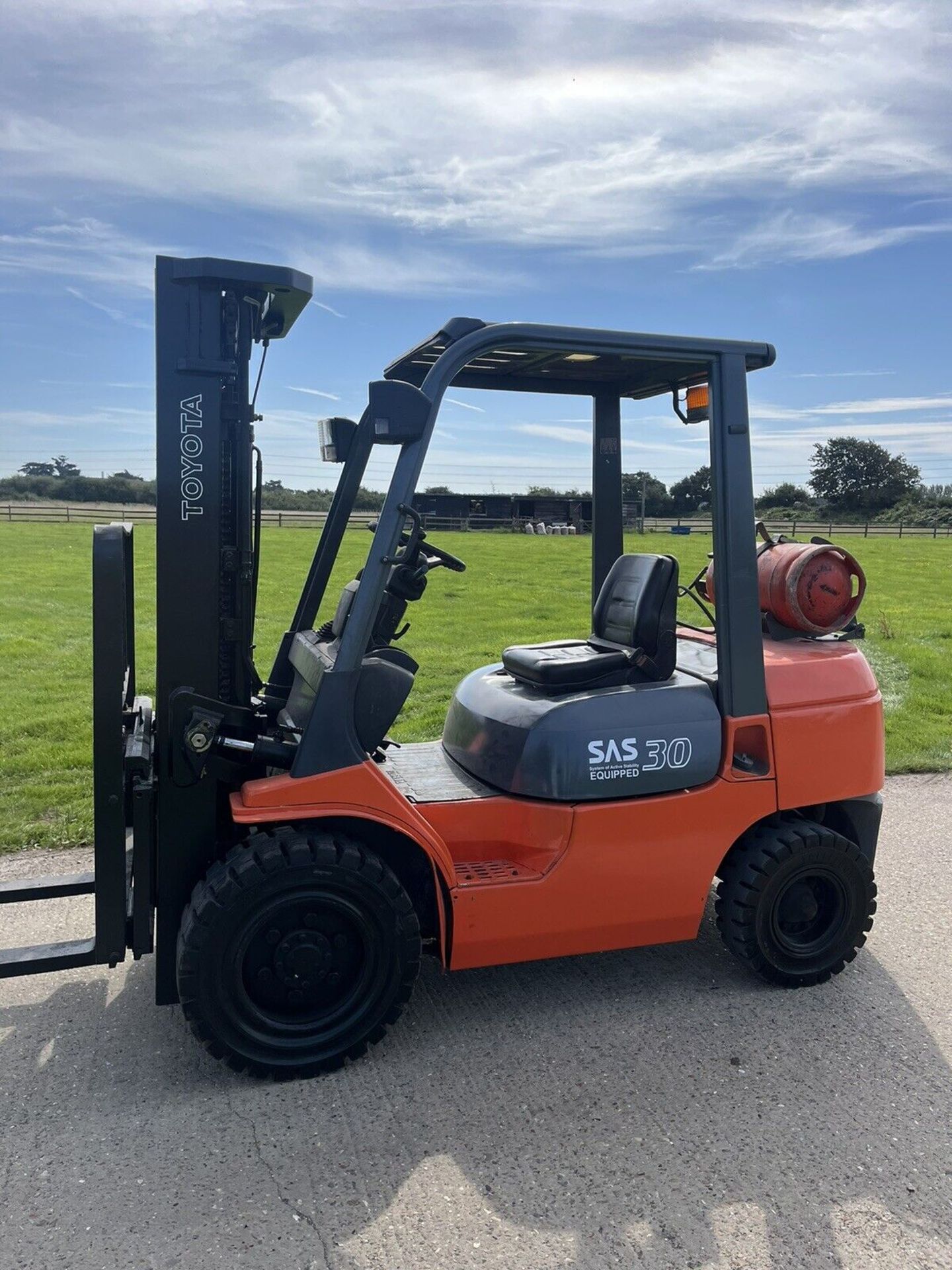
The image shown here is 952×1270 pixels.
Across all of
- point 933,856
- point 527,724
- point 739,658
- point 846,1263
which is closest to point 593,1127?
point 846,1263

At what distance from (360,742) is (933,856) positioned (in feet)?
12.7

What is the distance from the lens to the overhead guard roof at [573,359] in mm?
3623

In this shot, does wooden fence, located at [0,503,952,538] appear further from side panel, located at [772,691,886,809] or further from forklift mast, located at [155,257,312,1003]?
forklift mast, located at [155,257,312,1003]

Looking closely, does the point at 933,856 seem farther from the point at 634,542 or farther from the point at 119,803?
the point at 119,803

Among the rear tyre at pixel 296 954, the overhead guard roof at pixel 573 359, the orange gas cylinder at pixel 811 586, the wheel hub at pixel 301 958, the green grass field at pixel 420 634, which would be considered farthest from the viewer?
the green grass field at pixel 420 634

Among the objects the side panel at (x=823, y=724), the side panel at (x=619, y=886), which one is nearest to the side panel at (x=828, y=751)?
the side panel at (x=823, y=724)

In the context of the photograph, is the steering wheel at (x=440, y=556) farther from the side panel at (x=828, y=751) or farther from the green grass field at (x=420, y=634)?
the side panel at (x=828, y=751)

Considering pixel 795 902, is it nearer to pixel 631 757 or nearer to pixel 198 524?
pixel 631 757

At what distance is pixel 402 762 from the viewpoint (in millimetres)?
4578

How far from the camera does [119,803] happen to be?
3.46 meters

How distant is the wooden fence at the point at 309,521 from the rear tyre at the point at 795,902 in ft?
64.3

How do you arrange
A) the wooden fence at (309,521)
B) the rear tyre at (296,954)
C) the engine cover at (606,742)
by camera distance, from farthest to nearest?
the wooden fence at (309,521) < the engine cover at (606,742) < the rear tyre at (296,954)

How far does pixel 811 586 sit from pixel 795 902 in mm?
1386

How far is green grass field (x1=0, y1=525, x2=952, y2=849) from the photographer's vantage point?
7.00 m
